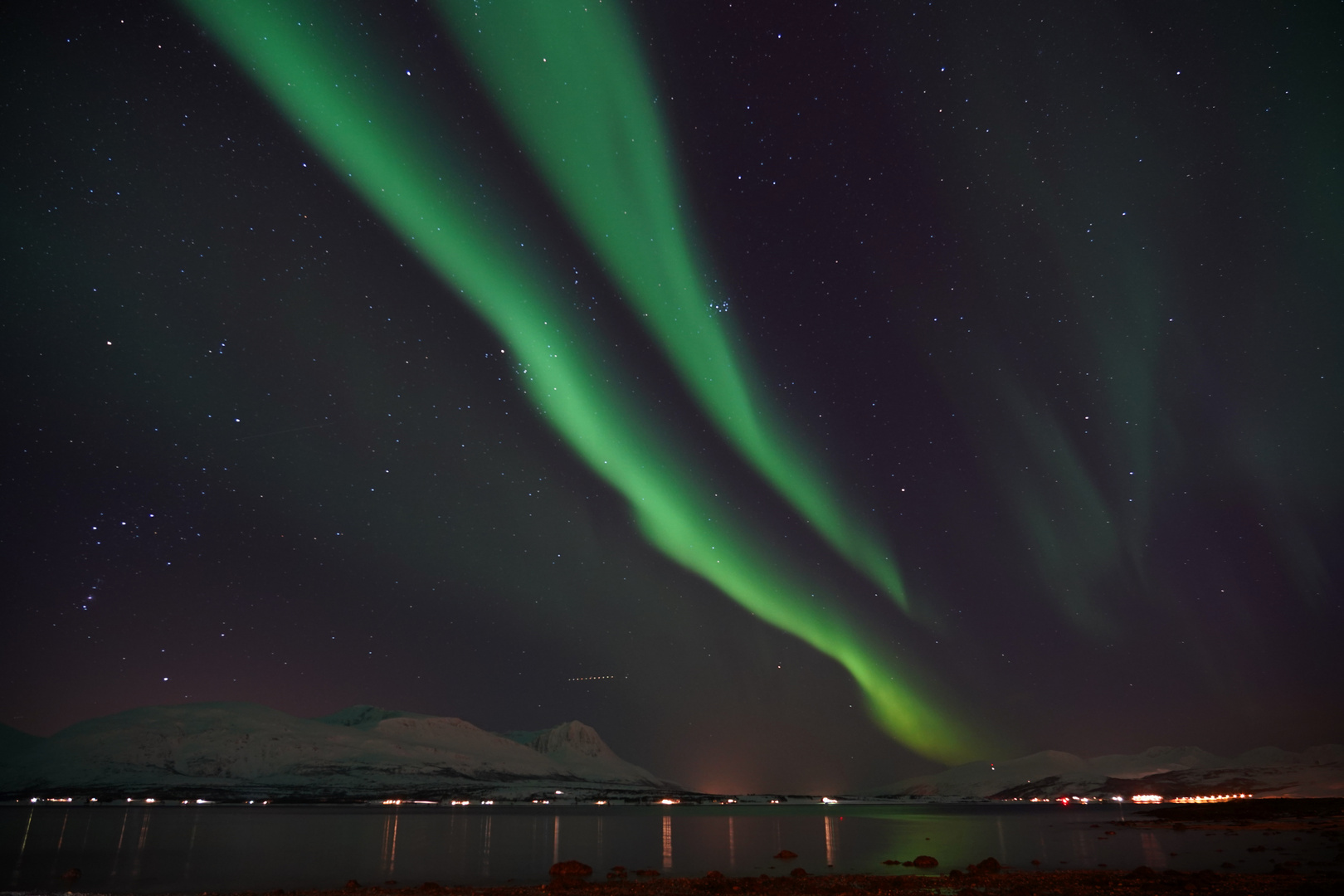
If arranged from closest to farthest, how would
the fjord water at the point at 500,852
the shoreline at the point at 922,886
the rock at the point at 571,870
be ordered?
1. the shoreline at the point at 922,886
2. the rock at the point at 571,870
3. the fjord water at the point at 500,852

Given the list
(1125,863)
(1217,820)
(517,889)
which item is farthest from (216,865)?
(1217,820)

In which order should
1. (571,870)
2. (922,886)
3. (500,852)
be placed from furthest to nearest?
1. (500,852)
2. (571,870)
3. (922,886)

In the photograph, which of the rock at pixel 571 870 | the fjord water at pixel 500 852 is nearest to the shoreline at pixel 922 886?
the rock at pixel 571 870

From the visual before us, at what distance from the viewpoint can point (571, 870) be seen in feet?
150

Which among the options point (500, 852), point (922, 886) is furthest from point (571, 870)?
point (500, 852)

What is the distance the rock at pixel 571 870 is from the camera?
45094 mm

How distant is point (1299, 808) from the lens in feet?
375

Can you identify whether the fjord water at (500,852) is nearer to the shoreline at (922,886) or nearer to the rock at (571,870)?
the rock at (571,870)

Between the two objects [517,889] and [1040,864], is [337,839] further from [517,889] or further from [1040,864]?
[1040,864]

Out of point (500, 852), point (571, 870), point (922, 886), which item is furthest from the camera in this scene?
point (500, 852)

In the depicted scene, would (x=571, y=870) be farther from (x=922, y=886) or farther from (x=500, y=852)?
(x=500, y=852)

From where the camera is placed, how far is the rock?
45.1m

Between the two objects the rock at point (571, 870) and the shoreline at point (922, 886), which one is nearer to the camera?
the shoreline at point (922, 886)

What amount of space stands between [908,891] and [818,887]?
4.26 metres
